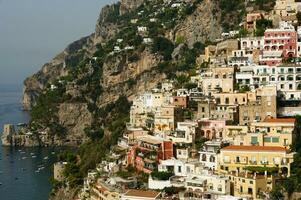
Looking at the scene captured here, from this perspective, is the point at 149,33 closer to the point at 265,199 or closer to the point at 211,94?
the point at 211,94

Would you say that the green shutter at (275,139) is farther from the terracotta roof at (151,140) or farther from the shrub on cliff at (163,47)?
the shrub on cliff at (163,47)

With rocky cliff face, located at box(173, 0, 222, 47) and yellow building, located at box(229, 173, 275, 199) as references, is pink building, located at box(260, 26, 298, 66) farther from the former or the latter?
rocky cliff face, located at box(173, 0, 222, 47)

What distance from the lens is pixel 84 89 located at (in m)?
83.4

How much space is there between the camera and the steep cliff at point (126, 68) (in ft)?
218

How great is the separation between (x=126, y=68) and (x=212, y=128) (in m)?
40.1

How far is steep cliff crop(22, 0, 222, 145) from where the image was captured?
66.6 meters

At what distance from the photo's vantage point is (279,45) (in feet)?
147

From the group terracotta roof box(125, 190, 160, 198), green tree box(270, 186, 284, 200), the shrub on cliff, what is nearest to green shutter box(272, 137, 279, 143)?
green tree box(270, 186, 284, 200)

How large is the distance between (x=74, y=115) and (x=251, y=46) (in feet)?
132

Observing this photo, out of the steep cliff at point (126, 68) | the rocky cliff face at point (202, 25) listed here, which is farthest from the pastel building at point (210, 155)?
the rocky cliff face at point (202, 25)

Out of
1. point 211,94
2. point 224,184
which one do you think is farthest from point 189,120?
point 224,184

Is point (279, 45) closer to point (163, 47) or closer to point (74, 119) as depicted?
point (163, 47)

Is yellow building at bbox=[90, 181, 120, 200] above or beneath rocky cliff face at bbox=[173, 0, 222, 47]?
beneath

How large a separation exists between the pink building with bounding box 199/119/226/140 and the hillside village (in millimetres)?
49
